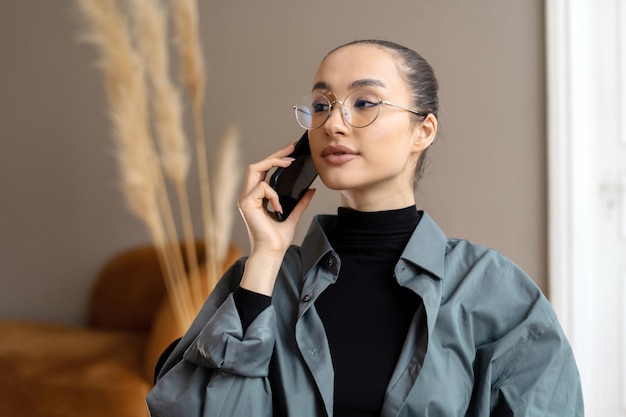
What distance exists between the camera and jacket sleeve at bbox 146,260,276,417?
105 centimetres

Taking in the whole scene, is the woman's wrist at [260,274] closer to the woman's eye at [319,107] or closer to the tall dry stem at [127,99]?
the woman's eye at [319,107]

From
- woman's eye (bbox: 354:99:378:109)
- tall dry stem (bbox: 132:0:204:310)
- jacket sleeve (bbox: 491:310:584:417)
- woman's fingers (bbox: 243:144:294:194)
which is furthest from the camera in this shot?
tall dry stem (bbox: 132:0:204:310)

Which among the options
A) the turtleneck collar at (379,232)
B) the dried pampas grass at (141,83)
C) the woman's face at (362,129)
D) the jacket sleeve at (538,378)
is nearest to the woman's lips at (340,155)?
the woman's face at (362,129)

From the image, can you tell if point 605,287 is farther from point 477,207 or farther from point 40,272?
point 40,272

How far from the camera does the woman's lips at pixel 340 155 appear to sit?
3.67 feet

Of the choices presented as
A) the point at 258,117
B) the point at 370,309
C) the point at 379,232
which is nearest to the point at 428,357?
the point at 370,309

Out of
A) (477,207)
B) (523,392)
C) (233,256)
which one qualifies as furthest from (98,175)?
(523,392)

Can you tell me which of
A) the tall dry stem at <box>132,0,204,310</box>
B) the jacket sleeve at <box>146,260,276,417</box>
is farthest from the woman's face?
the tall dry stem at <box>132,0,204,310</box>

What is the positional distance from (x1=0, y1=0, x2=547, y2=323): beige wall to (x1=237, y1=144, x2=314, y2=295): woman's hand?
1196 millimetres

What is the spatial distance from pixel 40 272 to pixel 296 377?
2.53m

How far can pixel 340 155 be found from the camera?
44.2 inches

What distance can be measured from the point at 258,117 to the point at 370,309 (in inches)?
66.6

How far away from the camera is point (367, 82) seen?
1118 millimetres

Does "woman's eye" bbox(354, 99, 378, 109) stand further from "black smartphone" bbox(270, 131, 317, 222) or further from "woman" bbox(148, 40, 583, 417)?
"black smartphone" bbox(270, 131, 317, 222)
